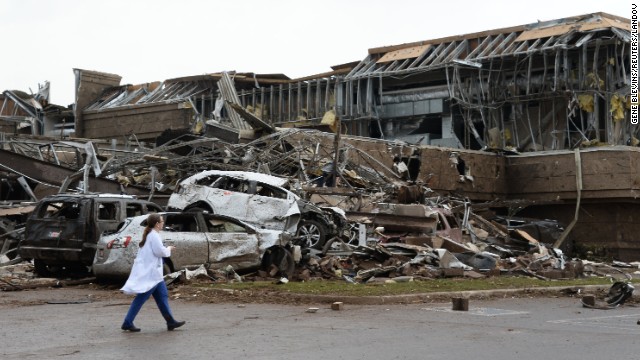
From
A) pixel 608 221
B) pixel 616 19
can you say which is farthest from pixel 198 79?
pixel 608 221

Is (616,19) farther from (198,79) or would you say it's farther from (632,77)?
(198,79)

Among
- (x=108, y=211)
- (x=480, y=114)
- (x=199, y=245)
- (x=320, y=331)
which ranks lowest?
(x=320, y=331)

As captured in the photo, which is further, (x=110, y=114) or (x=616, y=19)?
(x=110, y=114)

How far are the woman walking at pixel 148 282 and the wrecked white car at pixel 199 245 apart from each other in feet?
18.2

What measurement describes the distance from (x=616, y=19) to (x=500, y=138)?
7.56m

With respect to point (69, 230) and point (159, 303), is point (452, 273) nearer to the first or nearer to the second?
point (69, 230)

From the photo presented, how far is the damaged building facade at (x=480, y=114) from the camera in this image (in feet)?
113

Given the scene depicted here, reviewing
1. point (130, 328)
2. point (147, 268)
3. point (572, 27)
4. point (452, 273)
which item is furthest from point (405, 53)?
point (130, 328)

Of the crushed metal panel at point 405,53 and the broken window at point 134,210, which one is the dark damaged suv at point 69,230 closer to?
the broken window at point 134,210

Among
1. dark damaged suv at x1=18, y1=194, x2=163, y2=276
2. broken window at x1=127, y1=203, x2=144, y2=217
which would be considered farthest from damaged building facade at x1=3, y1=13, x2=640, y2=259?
dark damaged suv at x1=18, y1=194, x2=163, y2=276

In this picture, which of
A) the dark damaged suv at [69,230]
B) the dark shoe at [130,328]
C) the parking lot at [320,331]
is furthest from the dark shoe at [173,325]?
the dark damaged suv at [69,230]

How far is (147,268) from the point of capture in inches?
452

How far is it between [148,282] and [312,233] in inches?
461

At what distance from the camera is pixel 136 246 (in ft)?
57.1
